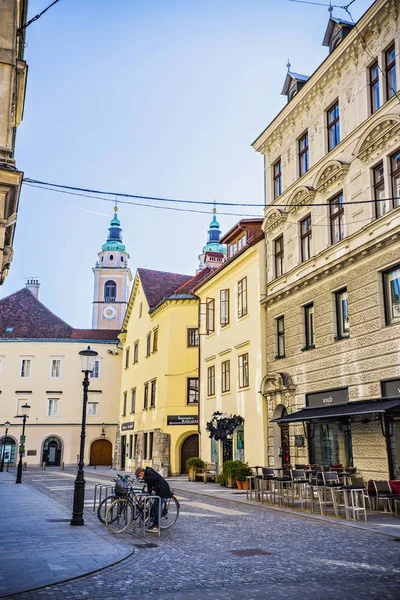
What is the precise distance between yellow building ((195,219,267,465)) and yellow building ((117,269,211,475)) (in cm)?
365

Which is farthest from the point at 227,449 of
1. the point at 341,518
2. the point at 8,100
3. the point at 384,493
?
the point at 8,100

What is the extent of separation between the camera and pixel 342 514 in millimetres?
15594

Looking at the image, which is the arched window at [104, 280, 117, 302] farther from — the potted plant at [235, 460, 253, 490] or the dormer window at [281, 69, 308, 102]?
the dormer window at [281, 69, 308, 102]

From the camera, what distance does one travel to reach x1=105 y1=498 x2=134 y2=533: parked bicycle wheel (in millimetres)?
12922

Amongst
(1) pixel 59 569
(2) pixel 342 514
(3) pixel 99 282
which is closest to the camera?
(1) pixel 59 569

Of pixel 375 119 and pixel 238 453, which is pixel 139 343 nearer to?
pixel 238 453

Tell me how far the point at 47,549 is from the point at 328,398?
1184 cm

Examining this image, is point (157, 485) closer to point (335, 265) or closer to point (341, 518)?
point (341, 518)

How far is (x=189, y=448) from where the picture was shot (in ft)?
119

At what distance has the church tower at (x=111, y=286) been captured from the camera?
94500 mm

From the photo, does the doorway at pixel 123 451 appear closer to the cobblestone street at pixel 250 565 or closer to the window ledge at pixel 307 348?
the window ledge at pixel 307 348

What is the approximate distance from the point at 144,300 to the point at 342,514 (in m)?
29.8

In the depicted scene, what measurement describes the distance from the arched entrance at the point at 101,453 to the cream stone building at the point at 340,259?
33.7 meters

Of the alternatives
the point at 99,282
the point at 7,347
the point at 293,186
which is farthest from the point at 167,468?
the point at 99,282
